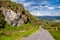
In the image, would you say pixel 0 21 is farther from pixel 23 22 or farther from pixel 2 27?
pixel 23 22

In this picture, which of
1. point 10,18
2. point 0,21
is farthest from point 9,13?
point 0,21

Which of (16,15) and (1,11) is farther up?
(1,11)

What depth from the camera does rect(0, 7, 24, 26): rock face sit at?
9448cm

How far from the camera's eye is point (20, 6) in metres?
122

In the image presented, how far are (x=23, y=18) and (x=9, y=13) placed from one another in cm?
2226

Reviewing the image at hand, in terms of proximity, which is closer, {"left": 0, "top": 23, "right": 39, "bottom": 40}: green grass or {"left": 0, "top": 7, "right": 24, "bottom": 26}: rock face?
{"left": 0, "top": 23, "right": 39, "bottom": 40}: green grass

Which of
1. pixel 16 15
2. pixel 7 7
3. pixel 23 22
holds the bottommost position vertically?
pixel 23 22

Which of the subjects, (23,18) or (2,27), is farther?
(23,18)

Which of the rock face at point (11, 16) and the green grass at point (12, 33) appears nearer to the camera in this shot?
the green grass at point (12, 33)

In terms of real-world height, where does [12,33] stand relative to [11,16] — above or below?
above

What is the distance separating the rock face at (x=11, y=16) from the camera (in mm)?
94481

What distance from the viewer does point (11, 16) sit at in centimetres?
10188

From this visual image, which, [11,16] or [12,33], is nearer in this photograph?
[12,33]

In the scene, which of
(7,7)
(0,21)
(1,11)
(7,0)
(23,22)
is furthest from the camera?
(23,22)
